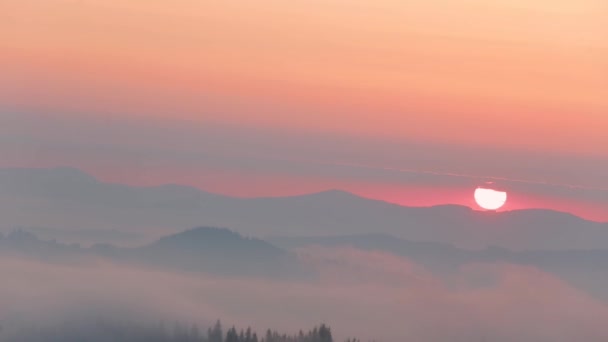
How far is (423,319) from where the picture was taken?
10.6 m

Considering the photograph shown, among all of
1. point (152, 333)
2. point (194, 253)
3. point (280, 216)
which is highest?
→ point (280, 216)

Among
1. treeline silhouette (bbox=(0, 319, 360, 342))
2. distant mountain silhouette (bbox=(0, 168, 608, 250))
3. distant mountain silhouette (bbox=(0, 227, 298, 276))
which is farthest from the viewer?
distant mountain silhouette (bbox=(0, 168, 608, 250))

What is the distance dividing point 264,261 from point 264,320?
645 millimetres

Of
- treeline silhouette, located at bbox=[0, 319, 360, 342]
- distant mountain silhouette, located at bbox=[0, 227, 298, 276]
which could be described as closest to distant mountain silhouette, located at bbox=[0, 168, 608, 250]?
distant mountain silhouette, located at bbox=[0, 227, 298, 276]

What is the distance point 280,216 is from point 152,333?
1.89 meters

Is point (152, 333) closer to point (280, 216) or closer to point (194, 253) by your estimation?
point (194, 253)

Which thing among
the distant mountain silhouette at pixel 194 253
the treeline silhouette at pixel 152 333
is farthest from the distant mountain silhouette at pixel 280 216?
the treeline silhouette at pixel 152 333

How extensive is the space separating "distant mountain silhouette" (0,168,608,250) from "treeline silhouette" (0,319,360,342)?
1.08 metres

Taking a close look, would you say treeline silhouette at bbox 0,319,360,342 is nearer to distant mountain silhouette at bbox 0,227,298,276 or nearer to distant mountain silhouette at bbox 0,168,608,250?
distant mountain silhouette at bbox 0,227,298,276

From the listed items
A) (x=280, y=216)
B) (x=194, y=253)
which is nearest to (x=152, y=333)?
(x=194, y=253)

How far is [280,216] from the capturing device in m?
10.9

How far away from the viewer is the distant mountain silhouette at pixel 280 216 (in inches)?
429

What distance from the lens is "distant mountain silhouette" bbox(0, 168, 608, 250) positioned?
10.9 m

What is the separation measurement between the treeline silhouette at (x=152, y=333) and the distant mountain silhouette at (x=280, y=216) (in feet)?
3.53
